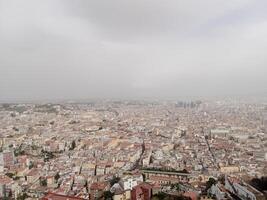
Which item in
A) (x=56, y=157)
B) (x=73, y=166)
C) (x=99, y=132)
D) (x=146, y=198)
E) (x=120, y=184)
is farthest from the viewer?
(x=99, y=132)

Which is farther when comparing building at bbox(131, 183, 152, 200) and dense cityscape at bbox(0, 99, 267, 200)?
dense cityscape at bbox(0, 99, 267, 200)

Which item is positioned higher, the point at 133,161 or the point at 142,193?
the point at 142,193

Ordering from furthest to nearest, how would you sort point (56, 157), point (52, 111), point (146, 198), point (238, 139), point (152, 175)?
point (52, 111) < point (238, 139) < point (56, 157) < point (152, 175) < point (146, 198)

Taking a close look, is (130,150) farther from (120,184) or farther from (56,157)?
(120,184)

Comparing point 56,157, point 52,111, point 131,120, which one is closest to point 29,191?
point 56,157

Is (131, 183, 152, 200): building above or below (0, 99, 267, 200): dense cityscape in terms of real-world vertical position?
above

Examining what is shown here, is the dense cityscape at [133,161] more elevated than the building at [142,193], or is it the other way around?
the building at [142,193]

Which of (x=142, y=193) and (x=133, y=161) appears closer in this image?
(x=142, y=193)

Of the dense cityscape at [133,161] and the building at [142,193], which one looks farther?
the dense cityscape at [133,161]
